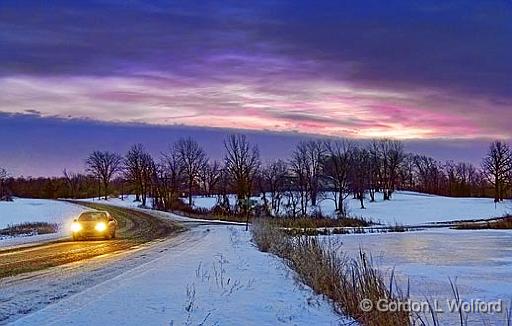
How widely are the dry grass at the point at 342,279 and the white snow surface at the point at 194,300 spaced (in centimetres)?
30

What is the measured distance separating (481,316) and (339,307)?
2.75 metres

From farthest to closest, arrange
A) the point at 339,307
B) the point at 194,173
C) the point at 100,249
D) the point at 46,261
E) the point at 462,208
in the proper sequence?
the point at 194,173 → the point at 462,208 → the point at 100,249 → the point at 46,261 → the point at 339,307

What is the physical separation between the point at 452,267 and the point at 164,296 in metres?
12.9

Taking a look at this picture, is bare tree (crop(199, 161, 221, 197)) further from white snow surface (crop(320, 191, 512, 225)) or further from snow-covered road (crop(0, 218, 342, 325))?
snow-covered road (crop(0, 218, 342, 325))

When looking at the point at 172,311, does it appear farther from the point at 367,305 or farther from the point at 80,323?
the point at 367,305

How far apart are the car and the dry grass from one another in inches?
597

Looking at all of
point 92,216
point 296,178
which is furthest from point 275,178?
point 92,216

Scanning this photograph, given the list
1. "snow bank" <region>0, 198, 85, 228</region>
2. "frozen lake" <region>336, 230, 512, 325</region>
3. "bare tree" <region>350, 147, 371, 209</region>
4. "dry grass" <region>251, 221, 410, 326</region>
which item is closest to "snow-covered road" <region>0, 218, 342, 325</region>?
"dry grass" <region>251, 221, 410, 326</region>

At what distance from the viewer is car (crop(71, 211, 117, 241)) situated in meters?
32.6

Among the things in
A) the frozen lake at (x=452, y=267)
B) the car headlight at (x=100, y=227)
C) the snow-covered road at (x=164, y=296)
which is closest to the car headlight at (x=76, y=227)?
the car headlight at (x=100, y=227)

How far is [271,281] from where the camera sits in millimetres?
14867

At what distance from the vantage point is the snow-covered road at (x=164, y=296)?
34.0 feet

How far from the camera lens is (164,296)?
484 inches

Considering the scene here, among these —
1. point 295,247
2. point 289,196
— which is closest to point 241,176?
point 289,196
